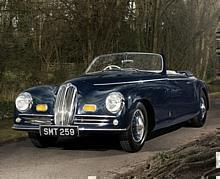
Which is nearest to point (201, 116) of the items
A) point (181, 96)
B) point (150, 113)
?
point (181, 96)

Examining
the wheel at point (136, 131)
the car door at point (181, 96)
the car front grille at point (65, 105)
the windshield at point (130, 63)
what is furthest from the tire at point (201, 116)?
the car front grille at point (65, 105)

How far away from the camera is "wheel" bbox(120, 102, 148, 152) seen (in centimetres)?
618

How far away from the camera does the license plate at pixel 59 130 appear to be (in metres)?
6.00

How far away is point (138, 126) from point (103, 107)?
2.38 feet

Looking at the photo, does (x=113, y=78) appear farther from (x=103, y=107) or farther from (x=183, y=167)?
(x=183, y=167)

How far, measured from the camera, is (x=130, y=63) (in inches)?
312

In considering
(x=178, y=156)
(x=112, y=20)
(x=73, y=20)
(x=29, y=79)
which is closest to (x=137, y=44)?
(x=112, y=20)

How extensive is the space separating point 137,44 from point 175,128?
7765mm

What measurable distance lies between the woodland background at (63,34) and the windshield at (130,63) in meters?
4.10

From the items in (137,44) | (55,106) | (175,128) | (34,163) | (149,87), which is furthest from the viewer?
(137,44)

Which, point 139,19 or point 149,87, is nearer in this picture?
point 149,87

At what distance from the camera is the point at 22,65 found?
1215cm

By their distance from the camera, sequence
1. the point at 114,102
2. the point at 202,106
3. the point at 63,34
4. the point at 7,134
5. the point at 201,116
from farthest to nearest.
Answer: the point at 63,34, the point at 202,106, the point at 201,116, the point at 7,134, the point at 114,102

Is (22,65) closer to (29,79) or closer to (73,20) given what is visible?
(29,79)
